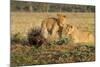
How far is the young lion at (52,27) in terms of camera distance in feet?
6.80

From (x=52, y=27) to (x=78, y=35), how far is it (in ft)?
0.98

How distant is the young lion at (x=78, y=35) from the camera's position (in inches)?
85.4

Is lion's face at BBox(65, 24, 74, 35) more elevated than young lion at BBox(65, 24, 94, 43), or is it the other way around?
lion's face at BBox(65, 24, 74, 35)

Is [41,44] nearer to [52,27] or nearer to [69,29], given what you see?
[52,27]

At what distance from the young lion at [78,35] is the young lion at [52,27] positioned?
8 centimetres

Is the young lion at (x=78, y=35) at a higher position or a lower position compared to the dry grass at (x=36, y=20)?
lower

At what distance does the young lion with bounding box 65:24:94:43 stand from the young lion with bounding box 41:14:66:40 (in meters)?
0.08

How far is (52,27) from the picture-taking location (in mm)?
2100

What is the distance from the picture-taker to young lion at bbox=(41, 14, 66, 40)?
6.80 ft

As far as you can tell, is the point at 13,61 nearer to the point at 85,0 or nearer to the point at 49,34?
the point at 49,34

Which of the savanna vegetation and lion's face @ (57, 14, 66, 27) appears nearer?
the savanna vegetation

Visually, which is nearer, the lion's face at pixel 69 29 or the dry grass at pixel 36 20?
the dry grass at pixel 36 20

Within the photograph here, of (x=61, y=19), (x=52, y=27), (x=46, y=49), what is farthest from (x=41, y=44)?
(x=61, y=19)

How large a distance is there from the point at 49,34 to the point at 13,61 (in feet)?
1.40
